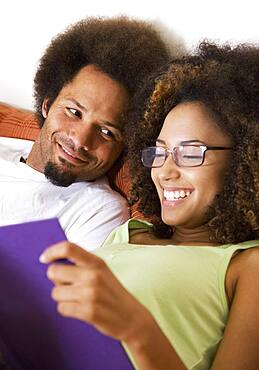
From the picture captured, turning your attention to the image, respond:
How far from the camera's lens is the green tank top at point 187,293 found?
1098 millimetres

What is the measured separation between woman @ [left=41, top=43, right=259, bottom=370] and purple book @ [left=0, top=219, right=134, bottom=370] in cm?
13

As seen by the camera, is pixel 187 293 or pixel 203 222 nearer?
pixel 187 293

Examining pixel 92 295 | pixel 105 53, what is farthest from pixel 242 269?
pixel 105 53

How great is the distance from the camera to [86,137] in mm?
1600

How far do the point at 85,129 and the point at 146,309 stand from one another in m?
0.88

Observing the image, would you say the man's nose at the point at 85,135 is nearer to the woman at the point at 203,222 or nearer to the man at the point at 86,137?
the man at the point at 86,137

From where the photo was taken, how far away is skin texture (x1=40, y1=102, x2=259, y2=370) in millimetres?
725

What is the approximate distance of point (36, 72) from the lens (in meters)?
1.99

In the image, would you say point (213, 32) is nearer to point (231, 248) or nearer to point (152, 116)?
point (152, 116)

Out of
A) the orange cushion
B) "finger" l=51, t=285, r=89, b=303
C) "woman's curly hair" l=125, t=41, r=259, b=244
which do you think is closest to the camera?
"finger" l=51, t=285, r=89, b=303

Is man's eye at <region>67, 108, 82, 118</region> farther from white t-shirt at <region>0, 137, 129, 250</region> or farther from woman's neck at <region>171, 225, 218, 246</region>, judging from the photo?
woman's neck at <region>171, 225, 218, 246</region>

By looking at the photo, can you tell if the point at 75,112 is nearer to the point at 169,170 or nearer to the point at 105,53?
the point at 105,53

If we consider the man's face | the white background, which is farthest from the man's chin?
the white background

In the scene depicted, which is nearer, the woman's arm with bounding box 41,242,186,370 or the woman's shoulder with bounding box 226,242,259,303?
the woman's arm with bounding box 41,242,186,370
